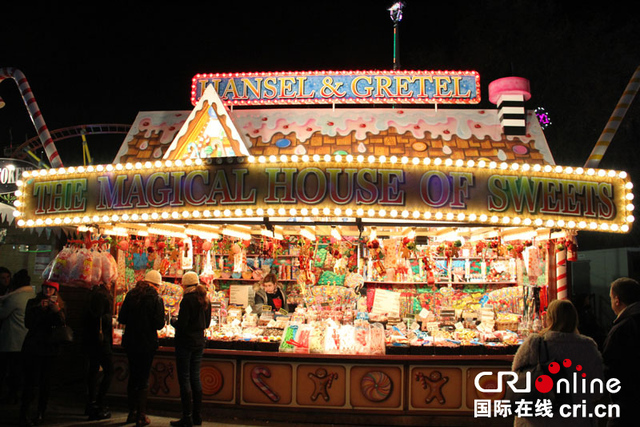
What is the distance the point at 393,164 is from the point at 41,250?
13139 mm

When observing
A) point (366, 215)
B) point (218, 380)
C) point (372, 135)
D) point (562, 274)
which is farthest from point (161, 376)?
point (562, 274)

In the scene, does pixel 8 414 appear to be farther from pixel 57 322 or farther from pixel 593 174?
pixel 593 174

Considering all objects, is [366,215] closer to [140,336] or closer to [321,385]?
[321,385]

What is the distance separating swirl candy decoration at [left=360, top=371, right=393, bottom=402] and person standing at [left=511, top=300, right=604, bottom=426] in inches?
109

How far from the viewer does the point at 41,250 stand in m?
14.8

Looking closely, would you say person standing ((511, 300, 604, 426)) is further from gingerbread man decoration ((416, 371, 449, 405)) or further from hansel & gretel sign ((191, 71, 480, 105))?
hansel & gretel sign ((191, 71, 480, 105))

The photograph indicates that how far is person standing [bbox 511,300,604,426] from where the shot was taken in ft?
13.0

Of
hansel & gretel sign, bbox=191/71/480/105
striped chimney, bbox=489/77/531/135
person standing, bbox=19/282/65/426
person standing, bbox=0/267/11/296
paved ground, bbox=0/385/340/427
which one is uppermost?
hansel & gretel sign, bbox=191/71/480/105

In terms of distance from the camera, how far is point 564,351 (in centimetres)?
398

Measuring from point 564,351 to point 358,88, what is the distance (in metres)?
6.41

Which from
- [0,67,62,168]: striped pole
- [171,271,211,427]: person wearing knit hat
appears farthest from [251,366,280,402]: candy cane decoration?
[0,67,62,168]: striped pole

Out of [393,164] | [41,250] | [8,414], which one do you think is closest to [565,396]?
[393,164]

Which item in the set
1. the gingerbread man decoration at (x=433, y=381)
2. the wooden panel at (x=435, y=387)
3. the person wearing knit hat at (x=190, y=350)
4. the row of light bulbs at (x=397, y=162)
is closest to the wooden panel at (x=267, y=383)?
the person wearing knit hat at (x=190, y=350)

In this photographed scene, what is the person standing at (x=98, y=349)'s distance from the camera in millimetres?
6730
